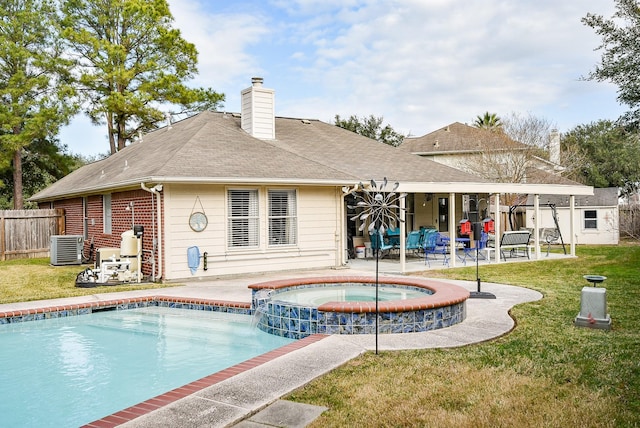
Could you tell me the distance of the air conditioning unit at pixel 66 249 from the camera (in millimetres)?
16266

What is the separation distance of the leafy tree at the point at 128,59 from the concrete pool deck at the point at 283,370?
1873cm

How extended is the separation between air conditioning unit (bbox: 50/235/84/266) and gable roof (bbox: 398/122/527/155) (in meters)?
22.3

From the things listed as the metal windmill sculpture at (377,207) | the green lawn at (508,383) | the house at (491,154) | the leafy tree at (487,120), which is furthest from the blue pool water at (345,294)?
the leafy tree at (487,120)

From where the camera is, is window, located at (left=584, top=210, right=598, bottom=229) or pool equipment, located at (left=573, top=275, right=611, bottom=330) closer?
pool equipment, located at (left=573, top=275, right=611, bottom=330)

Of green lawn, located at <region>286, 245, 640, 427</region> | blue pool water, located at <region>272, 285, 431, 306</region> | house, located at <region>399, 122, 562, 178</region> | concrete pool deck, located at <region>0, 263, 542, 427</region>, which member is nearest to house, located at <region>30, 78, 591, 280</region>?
concrete pool deck, located at <region>0, 263, 542, 427</region>

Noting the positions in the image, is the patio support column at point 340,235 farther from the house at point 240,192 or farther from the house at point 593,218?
the house at point 593,218

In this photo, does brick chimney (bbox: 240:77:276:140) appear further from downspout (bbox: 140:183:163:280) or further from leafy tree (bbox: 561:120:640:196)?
leafy tree (bbox: 561:120:640:196)

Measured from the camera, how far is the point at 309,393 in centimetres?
461

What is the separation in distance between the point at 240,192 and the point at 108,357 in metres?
6.50

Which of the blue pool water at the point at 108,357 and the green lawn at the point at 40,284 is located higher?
the green lawn at the point at 40,284

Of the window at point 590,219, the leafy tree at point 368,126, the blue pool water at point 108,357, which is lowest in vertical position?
the blue pool water at point 108,357

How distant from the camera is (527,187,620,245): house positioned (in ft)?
83.8


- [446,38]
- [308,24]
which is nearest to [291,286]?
[308,24]

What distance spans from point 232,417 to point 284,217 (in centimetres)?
975
